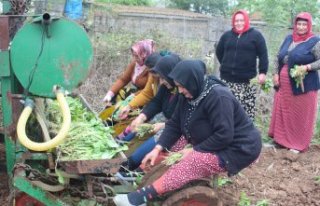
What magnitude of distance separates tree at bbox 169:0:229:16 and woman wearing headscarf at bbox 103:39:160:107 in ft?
96.8

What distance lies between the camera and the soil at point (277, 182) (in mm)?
4930

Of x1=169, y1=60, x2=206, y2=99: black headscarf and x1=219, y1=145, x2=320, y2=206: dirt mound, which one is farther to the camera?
x1=219, y1=145, x2=320, y2=206: dirt mound

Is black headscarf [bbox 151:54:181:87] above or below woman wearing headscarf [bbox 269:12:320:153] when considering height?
above

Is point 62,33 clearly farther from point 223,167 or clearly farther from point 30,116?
point 223,167

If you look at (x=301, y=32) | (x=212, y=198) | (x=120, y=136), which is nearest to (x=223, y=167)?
(x=212, y=198)

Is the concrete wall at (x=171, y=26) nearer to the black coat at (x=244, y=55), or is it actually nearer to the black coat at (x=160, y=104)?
the black coat at (x=244, y=55)

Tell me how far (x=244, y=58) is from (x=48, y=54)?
322 cm

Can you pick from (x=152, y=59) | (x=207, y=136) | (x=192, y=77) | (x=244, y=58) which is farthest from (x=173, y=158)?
(x=244, y=58)

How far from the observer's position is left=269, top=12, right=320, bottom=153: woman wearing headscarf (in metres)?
6.27

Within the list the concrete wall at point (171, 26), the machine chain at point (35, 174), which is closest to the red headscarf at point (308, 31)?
the concrete wall at point (171, 26)

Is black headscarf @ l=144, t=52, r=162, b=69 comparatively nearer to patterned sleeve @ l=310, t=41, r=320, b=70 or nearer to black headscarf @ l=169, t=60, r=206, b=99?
black headscarf @ l=169, t=60, r=206, b=99

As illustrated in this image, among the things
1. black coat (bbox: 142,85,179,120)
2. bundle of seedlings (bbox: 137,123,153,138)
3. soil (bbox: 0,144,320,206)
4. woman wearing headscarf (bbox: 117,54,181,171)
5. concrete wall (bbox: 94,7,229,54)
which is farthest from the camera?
concrete wall (bbox: 94,7,229,54)

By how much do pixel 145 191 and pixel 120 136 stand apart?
1.63m

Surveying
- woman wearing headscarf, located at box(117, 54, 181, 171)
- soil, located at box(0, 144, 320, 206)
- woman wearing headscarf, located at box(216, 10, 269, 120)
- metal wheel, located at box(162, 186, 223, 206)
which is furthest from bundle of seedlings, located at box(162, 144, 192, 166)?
woman wearing headscarf, located at box(216, 10, 269, 120)
